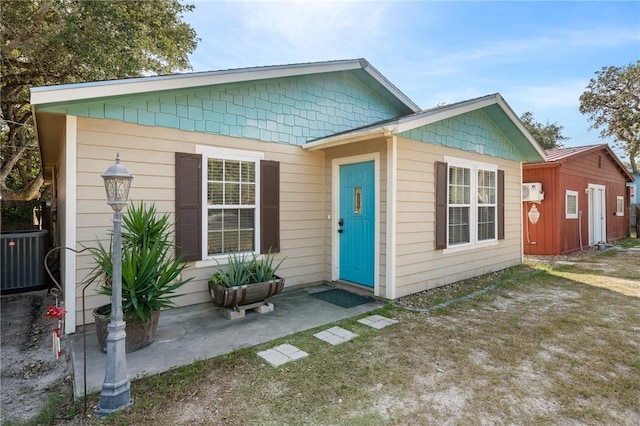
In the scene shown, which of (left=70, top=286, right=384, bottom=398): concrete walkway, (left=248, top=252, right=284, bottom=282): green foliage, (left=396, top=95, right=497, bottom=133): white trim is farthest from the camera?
(left=396, top=95, right=497, bottom=133): white trim

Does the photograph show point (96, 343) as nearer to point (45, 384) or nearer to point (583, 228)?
point (45, 384)

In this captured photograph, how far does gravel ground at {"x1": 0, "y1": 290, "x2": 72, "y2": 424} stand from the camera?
249cm

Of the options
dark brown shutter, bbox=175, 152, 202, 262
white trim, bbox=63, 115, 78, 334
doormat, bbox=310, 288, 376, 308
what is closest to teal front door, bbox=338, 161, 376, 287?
doormat, bbox=310, 288, 376, 308

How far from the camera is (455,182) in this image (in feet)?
19.9

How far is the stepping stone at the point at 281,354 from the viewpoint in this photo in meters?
3.06

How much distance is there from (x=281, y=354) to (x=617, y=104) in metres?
27.6

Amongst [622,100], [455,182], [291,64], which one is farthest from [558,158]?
[622,100]

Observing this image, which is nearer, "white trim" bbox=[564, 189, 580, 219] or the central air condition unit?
the central air condition unit

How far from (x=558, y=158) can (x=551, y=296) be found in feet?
19.5

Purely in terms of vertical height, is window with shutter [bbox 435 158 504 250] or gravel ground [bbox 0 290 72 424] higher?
window with shutter [bbox 435 158 504 250]

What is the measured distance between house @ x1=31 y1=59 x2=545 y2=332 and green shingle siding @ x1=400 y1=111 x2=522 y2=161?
1.3 inches

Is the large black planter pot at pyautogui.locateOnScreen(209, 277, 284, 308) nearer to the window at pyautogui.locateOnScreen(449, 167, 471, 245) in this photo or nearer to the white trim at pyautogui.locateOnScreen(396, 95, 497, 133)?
the white trim at pyautogui.locateOnScreen(396, 95, 497, 133)

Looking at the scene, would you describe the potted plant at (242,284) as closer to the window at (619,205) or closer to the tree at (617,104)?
the window at (619,205)

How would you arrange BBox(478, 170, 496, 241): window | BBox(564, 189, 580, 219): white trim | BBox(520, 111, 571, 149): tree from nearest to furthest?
BBox(478, 170, 496, 241): window → BBox(564, 189, 580, 219): white trim → BBox(520, 111, 571, 149): tree
